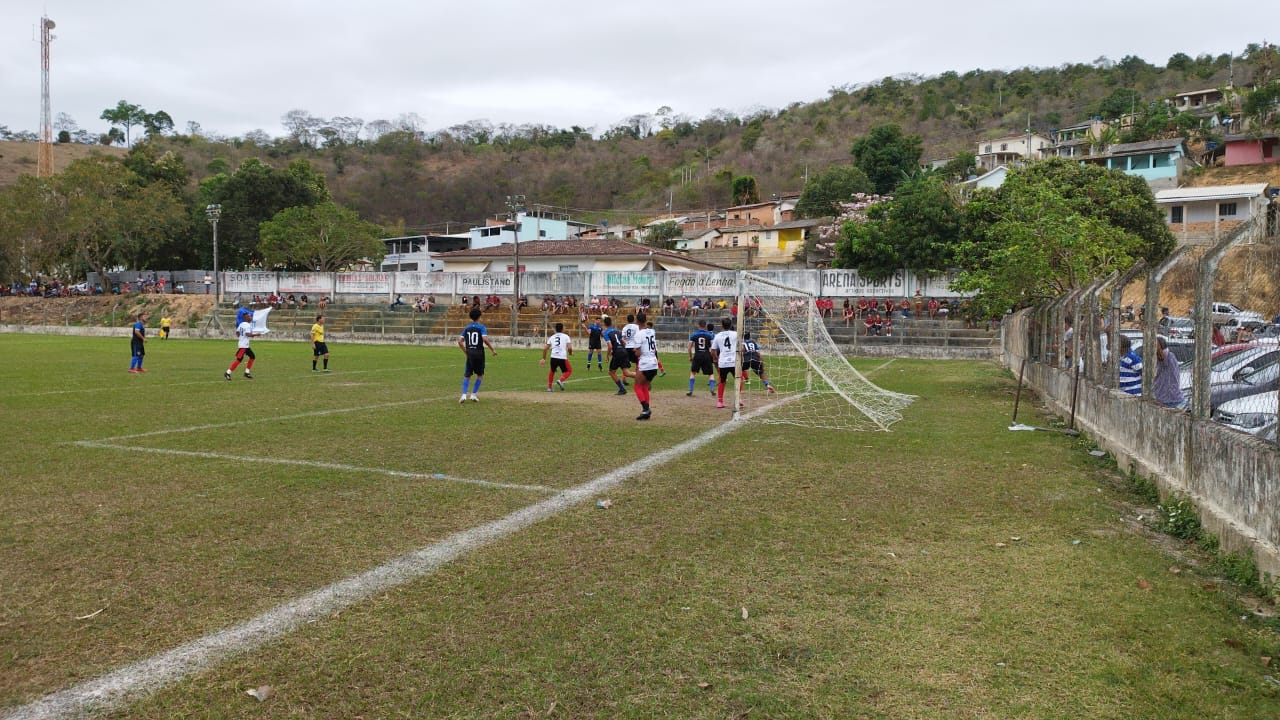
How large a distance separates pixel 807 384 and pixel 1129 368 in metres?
6.92

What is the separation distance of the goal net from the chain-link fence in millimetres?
3679

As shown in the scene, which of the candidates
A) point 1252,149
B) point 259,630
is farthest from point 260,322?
point 1252,149

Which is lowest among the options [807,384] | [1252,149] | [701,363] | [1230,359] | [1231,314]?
[807,384]

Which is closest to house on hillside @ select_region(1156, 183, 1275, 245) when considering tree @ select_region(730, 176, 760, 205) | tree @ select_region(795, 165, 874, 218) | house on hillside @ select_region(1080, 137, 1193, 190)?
house on hillside @ select_region(1080, 137, 1193, 190)

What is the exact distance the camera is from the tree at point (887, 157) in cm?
6756

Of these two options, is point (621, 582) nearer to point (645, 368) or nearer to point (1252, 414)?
point (1252, 414)

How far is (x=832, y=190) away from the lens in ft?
214

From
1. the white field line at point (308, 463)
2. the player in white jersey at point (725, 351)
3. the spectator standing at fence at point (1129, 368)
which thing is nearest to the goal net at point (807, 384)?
the player in white jersey at point (725, 351)

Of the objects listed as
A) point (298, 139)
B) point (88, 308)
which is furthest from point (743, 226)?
point (298, 139)

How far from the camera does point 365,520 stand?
22.1 ft

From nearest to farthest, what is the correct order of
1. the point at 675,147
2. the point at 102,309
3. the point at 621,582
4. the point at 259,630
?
the point at 259,630
the point at 621,582
the point at 102,309
the point at 675,147

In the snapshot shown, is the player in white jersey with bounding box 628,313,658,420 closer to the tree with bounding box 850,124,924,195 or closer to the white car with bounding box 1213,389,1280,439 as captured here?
the white car with bounding box 1213,389,1280,439

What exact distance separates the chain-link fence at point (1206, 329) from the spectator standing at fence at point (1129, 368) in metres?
0.01

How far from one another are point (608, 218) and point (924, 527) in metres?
91.5
